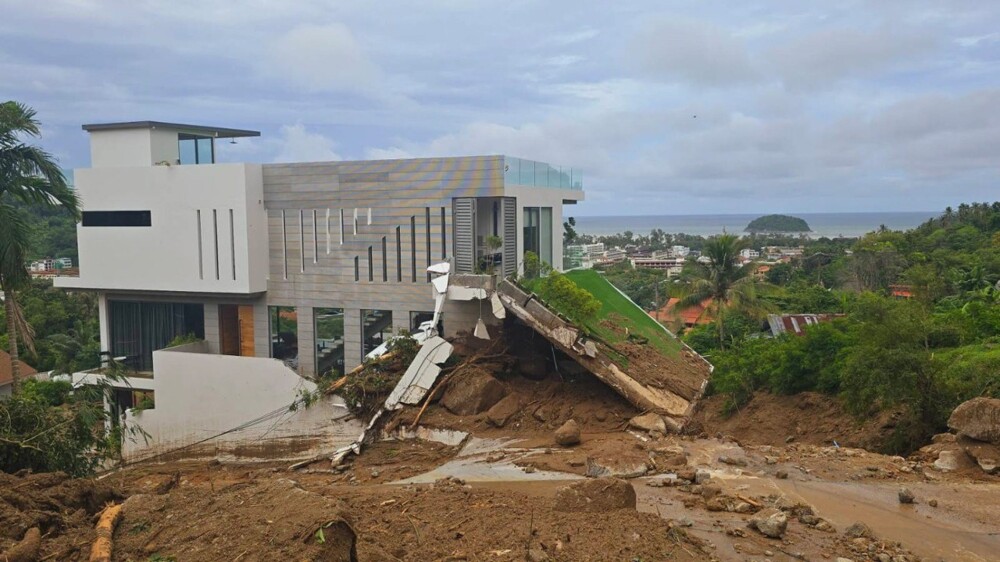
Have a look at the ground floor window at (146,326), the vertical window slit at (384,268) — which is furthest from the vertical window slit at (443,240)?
the ground floor window at (146,326)

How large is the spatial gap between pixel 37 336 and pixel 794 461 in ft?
113

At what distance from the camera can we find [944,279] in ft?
114

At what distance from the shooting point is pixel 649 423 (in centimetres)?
1498

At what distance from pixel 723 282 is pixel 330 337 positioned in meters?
12.0

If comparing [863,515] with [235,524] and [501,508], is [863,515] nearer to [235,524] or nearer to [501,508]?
[501,508]

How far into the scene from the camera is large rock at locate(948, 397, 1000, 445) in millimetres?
11719

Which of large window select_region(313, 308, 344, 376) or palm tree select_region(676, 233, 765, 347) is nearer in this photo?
large window select_region(313, 308, 344, 376)

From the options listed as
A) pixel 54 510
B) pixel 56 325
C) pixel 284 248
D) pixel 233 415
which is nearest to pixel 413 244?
pixel 284 248

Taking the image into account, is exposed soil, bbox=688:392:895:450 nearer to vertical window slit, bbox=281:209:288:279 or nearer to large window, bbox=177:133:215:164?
vertical window slit, bbox=281:209:288:279

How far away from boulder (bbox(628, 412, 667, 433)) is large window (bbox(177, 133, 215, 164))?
16652 mm

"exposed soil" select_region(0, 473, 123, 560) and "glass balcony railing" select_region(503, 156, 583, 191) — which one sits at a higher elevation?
"glass balcony railing" select_region(503, 156, 583, 191)

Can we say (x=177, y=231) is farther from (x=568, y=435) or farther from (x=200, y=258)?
(x=568, y=435)

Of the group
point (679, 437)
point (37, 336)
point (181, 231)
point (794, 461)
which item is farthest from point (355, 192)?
point (37, 336)

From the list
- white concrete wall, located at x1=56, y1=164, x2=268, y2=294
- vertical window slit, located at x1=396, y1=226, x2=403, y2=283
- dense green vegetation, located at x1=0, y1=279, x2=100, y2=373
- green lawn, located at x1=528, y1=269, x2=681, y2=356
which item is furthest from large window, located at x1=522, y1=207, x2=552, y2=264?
dense green vegetation, located at x1=0, y1=279, x2=100, y2=373
